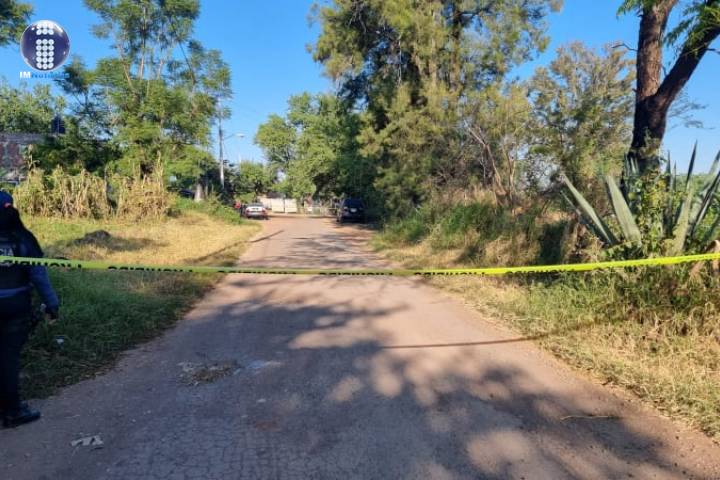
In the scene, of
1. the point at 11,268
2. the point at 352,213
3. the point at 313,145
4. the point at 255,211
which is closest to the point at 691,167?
the point at 11,268

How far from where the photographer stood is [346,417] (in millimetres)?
3406

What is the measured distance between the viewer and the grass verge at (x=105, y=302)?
4332mm

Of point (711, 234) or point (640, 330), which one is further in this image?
point (711, 234)

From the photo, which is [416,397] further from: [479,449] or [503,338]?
[503,338]

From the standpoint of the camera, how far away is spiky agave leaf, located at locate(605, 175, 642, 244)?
5.16 meters

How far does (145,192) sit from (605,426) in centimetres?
1815

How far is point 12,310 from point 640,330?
5.09 metres

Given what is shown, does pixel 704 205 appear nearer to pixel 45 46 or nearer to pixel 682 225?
pixel 682 225

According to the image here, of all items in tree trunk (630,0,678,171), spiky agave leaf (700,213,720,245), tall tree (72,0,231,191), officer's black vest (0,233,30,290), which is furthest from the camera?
tall tree (72,0,231,191)

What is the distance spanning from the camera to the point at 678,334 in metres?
4.47

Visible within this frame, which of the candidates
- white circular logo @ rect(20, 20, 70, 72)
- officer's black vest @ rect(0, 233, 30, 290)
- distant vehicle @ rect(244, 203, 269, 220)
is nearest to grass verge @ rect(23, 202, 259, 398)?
officer's black vest @ rect(0, 233, 30, 290)

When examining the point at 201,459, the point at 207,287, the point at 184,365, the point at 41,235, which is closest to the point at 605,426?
the point at 201,459

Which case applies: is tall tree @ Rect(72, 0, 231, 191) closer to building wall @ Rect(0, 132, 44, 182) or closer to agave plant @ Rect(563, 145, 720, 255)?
building wall @ Rect(0, 132, 44, 182)

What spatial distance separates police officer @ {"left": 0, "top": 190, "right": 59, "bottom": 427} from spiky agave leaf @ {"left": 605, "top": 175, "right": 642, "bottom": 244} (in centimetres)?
536
